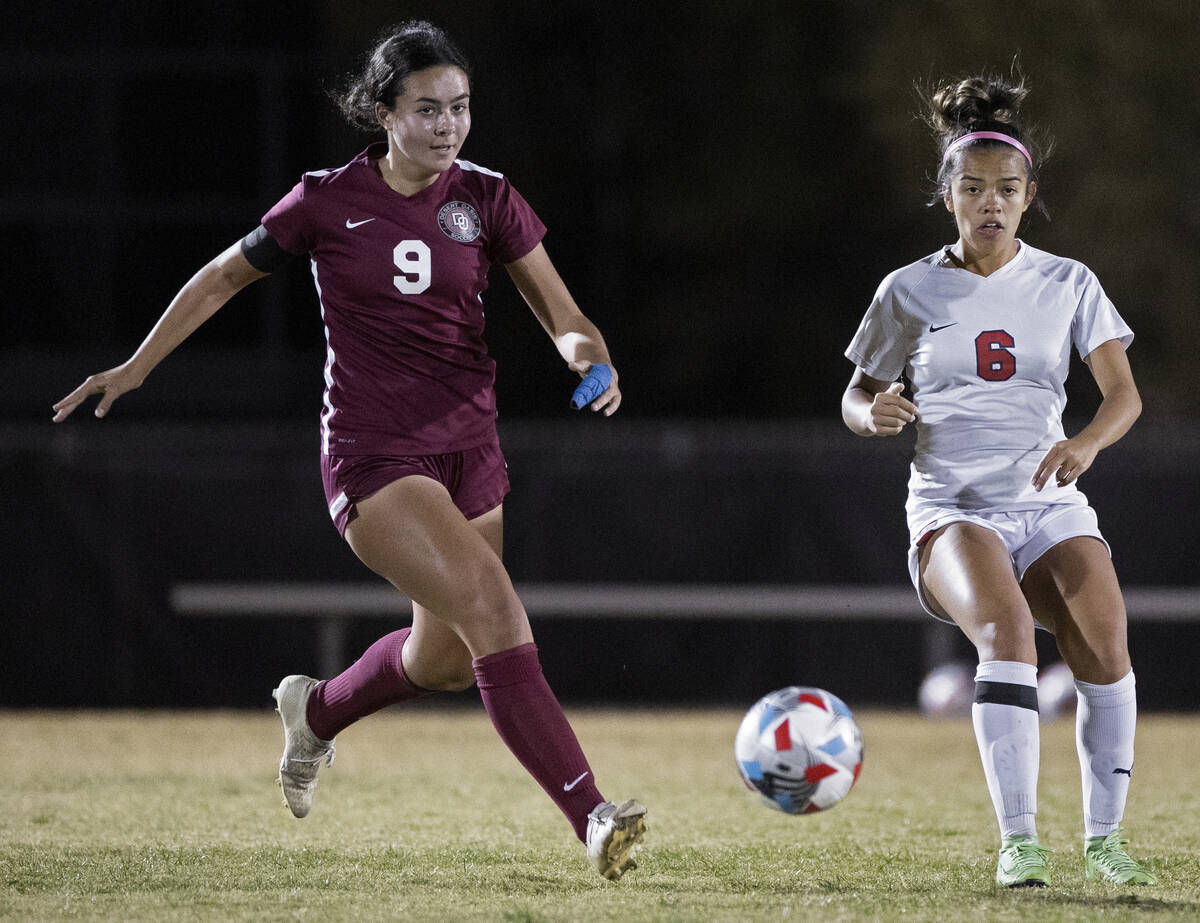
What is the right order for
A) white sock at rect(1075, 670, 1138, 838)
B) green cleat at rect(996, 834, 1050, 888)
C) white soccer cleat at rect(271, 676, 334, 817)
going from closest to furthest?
green cleat at rect(996, 834, 1050, 888) → white sock at rect(1075, 670, 1138, 838) → white soccer cleat at rect(271, 676, 334, 817)

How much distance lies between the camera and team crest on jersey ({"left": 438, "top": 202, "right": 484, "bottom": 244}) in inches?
184

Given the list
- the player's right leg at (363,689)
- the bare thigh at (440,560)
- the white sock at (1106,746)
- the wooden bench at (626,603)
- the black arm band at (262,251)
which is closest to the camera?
the bare thigh at (440,560)

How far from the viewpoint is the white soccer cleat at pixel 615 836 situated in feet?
13.6

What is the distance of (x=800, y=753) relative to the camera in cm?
515

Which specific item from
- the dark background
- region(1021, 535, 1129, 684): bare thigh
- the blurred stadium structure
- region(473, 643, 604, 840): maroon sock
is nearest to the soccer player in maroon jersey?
region(473, 643, 604, 840): maroon sock

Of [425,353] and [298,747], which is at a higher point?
[425,353]

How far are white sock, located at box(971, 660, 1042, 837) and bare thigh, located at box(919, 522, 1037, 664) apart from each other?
5 cm

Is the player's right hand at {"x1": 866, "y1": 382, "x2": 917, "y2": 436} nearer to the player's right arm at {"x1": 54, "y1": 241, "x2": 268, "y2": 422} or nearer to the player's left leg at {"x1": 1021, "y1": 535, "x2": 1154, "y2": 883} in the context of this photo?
the player's left leg at {"x1": 1021, "y1": 535, "x2": 1154, "y2": 883}

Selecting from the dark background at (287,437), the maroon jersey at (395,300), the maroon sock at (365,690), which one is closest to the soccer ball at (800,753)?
the maroon sock at (365,690)

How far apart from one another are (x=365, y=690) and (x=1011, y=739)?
6.25 feet

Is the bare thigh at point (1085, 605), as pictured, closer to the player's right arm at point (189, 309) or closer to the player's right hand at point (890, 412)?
the player's right hand at point (890, 412)

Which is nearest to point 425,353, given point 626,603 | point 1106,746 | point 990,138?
point 990,138

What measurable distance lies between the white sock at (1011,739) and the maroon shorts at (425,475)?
4.58ft

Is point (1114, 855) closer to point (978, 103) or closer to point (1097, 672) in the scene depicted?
point (1097, 672)
